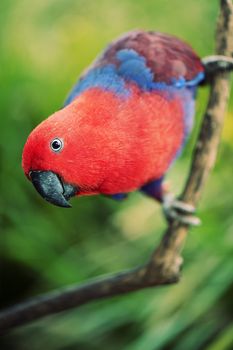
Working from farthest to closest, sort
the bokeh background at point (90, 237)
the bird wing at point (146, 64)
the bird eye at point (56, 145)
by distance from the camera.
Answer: the bokeh background at point (90, 237)
the bird wing at point (146, 64)
the bird eye at point (56, 145)

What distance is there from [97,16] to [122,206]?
0.90 metres

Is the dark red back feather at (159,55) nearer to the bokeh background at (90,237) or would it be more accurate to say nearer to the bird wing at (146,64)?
the bird wing at (146,64)

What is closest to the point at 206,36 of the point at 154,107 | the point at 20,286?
the point at 20,286

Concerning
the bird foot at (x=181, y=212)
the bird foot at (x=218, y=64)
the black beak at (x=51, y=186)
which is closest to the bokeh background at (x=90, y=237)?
the bird foot at (x=181, y=212)

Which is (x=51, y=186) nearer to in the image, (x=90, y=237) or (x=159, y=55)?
(x=159, y=55)

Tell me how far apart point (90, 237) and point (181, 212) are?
97 centimetres

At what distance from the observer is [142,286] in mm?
1029

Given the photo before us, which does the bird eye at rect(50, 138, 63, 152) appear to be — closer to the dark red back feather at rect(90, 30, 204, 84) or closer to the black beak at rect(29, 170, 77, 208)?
the black beak at rect(29, 170, 77, 208)

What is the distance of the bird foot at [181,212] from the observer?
105 centimetres

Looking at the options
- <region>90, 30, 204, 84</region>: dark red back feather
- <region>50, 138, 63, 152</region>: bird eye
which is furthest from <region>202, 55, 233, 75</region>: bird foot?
<region>50, 138, 63, 152</region>: bird eye

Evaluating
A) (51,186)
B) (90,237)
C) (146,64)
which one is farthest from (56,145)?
(90,237)

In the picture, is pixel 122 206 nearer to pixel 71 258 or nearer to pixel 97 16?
pixel 71 258

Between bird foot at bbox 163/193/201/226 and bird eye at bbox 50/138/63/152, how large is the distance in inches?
14.4

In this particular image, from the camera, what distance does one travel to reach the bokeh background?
1.76m
